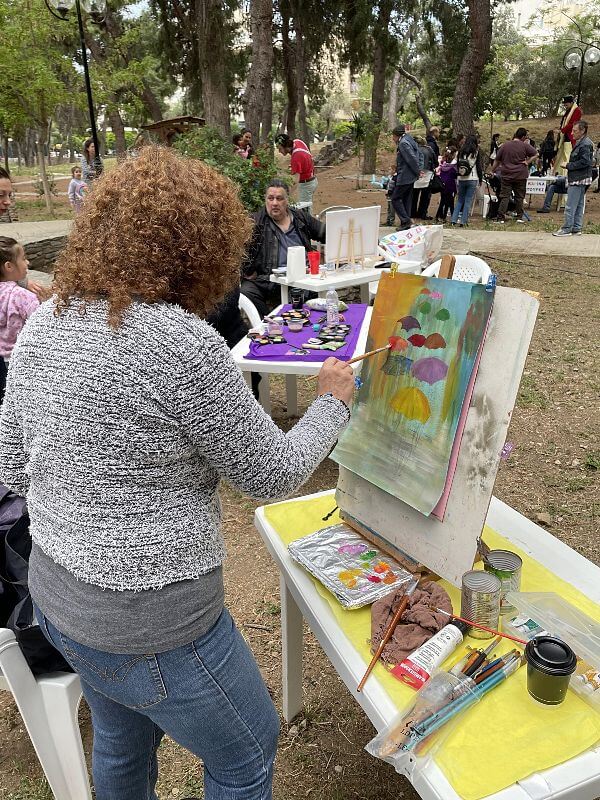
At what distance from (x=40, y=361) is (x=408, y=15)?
20.3m

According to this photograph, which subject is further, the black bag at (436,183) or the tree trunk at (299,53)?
the tree trunk at (299,53)

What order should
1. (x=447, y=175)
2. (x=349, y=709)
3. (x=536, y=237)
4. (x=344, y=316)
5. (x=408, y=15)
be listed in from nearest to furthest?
(x=349, y=709), (x=344, y=316), (x=536, y=237), (x=447, y=175), (x=408, y=15)

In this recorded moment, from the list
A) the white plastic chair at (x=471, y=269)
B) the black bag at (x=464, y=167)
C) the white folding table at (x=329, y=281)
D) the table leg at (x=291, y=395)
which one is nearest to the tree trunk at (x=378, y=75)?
the black bag at (x=464, y=167)

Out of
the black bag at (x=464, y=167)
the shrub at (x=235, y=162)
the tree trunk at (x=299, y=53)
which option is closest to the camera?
the shrub at (x=235, y=162)

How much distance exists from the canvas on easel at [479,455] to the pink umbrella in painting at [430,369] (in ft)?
0.33

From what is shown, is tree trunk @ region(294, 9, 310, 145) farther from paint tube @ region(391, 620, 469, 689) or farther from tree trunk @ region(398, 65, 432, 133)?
paint tube @ region(391, 620, 469, 689)

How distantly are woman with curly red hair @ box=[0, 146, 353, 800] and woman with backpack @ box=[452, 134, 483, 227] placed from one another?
409 inches

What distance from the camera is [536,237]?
9.55 m

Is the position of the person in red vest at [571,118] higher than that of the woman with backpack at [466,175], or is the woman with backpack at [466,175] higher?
the person in red vest at [571,118]

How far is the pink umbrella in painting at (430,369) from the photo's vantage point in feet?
4.54

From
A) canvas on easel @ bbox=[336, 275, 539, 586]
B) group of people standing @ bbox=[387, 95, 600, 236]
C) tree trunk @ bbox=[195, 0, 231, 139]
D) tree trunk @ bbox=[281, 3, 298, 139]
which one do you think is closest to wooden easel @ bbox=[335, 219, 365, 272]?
canvas on easel @ bbox=[336, 275, 539, 586]

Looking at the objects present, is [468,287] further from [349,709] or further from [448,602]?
[349,709]

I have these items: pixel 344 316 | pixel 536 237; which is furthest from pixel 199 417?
pixel 536 237

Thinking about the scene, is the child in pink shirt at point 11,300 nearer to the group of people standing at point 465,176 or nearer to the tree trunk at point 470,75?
the group of people standing at point 465,176
